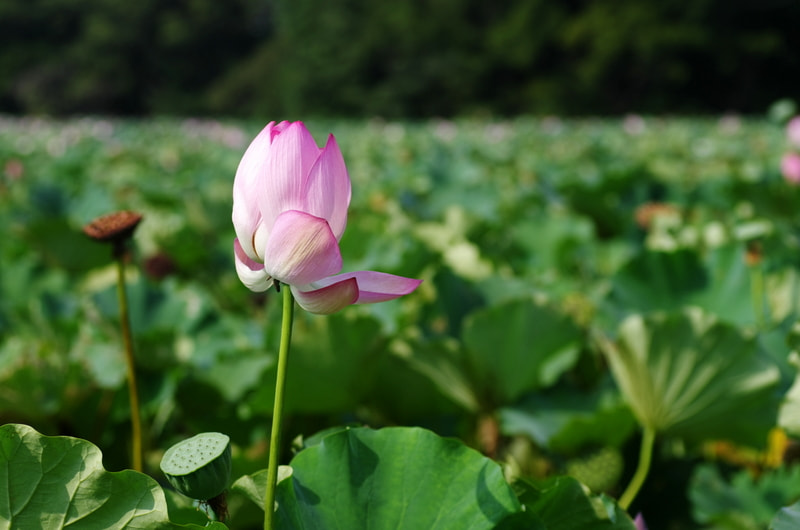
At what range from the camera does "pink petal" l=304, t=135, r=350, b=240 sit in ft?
1.15

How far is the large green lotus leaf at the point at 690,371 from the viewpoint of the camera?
0.63m

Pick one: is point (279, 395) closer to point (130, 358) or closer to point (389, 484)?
point (389, 484)

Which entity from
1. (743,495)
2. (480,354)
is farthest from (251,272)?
(743,495)

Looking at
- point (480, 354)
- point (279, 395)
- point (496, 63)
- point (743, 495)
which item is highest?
point (496, 63)

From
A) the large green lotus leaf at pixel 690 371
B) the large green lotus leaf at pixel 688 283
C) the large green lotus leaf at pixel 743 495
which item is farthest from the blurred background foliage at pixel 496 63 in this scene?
the large green lotus leaf at pixel 690 371

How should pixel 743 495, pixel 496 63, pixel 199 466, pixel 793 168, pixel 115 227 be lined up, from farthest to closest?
pixel 496 63
pixel 793 168
pixel 743 495
pixel 115 227
pixel 199 466

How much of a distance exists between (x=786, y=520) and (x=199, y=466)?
11.8 inches

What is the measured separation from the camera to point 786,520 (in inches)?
15.7

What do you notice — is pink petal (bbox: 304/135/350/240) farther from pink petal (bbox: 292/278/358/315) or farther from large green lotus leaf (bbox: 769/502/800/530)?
large green lotus leaf (bbox: 769/502/800/530)

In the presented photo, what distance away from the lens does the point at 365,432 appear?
41 centimetres

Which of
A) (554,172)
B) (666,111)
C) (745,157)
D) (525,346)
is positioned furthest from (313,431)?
(666,111)

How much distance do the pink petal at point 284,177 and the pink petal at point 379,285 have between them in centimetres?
4

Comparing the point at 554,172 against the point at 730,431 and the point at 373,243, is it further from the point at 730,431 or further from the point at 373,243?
the point at 730,431

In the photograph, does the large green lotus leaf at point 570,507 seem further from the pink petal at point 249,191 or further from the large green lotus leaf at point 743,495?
the large green lotus leaf at point 743,495
